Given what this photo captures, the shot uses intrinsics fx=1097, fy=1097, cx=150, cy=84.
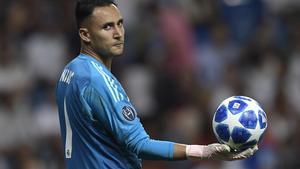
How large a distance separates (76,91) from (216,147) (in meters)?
0.93

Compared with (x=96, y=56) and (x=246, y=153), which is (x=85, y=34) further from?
(x=246, y=153)

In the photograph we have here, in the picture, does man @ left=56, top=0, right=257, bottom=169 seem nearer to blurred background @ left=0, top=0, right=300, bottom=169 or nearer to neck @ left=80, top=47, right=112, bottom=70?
neck @ left=80, top=47, right=112, bottom=70

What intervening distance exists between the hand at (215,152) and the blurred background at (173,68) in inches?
190

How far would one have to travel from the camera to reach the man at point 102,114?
21.8ft

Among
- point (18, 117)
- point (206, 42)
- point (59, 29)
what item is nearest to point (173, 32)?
point (206, 42)

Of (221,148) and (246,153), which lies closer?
(221,148)

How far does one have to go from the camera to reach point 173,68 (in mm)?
13578

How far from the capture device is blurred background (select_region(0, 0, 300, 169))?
39.9 feet

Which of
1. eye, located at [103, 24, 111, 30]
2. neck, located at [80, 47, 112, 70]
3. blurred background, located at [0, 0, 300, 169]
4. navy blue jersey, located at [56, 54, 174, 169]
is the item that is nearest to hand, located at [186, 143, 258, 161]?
navy blue jersey, located at [56, 54, 174, 169]

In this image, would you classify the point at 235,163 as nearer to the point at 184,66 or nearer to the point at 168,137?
the point at 168,137

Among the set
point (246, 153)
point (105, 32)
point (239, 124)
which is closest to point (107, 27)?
point (105, 32)

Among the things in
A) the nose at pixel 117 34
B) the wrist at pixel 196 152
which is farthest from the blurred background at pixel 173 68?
the wrist at pixel 196 152

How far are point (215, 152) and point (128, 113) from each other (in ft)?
1.91

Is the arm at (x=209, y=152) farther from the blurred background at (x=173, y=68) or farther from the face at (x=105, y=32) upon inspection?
the blurred background at (x=173, y=68)
